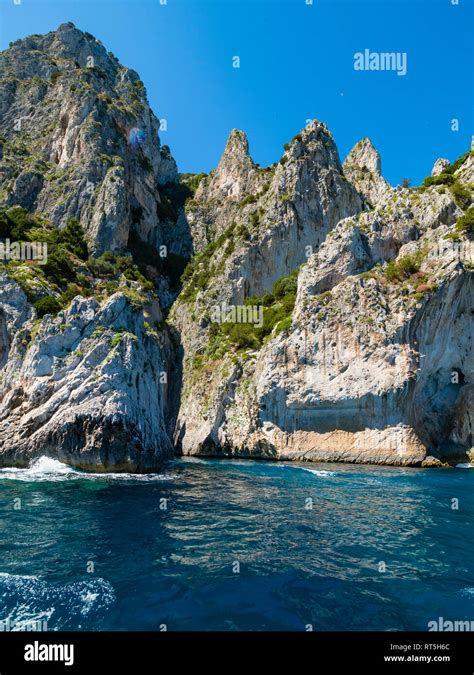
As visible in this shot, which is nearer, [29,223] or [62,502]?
[62,502]

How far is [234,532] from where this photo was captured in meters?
13.0

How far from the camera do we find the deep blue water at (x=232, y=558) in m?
7.64

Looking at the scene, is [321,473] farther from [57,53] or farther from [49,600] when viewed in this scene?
[57,53]

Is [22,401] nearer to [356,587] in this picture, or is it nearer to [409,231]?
[356,587]

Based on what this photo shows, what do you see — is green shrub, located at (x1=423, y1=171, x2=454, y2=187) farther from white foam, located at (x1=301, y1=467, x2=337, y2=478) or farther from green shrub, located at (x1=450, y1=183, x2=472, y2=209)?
white foam, located at (x1=301, y1=467, x2=337, y2=478)

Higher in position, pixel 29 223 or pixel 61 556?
pixel 29 223

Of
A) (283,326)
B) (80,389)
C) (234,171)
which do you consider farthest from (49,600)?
(234,171)

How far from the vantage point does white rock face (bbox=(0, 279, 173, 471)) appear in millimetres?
26016

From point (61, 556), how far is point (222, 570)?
14.7 ft

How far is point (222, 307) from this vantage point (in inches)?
2240

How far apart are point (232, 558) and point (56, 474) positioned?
17.6m

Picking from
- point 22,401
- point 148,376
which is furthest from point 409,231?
point 22,401
